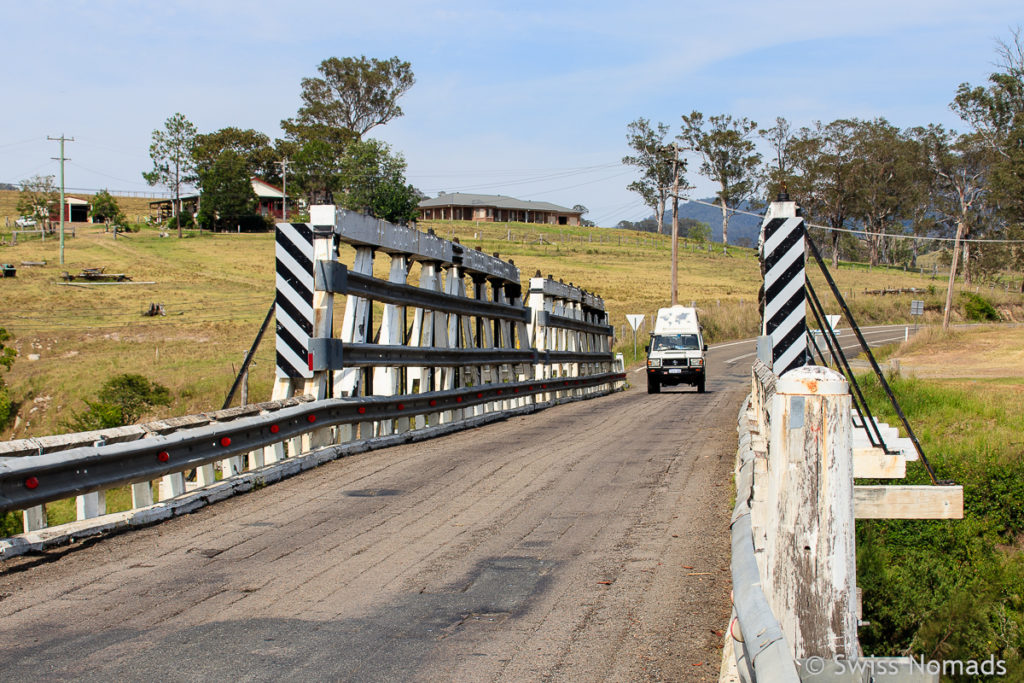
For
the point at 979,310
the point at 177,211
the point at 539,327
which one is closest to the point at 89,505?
the point at 539,327

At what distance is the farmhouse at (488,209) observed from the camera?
12212 centimetres

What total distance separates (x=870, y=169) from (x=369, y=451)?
86.7 meters

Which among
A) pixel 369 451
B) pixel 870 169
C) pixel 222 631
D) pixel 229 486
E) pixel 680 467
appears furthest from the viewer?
pixel 870 169

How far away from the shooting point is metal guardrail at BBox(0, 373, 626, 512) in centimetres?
631

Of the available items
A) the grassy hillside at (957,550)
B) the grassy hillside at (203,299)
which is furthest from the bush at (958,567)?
the grassy hillside at (203,299)

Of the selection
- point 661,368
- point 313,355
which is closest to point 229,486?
point 313,355

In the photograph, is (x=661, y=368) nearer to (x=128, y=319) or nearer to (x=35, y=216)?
(x=128, y=319)

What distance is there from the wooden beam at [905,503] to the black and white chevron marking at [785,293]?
470cm

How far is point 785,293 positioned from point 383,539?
16.7 feet

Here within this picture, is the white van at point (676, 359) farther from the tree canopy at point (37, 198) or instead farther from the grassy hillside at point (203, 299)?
the tree canopy at point (37, 198)

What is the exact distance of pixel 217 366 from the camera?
121 feet

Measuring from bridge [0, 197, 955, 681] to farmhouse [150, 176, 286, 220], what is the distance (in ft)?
292

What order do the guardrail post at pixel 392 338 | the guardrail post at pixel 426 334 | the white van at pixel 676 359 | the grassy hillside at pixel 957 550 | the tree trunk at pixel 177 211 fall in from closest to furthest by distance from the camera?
the grassy hillside at pixel 957 550
the guardrail post at pixel 392 338
the guardrail post at pixel 426 334
the white van at pixel 676 359
the tree trunk at pixel 177 211

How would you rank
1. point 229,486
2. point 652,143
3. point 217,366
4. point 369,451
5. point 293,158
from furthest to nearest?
point 652,143
point 293,158
point 217,366
point 369,451
point 229,486
